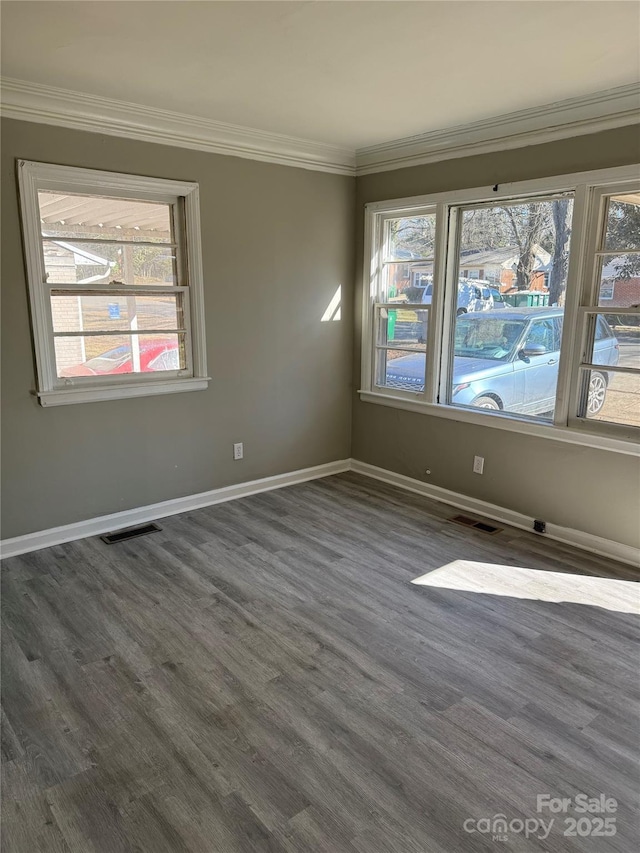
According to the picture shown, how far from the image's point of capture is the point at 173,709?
7.11 ft

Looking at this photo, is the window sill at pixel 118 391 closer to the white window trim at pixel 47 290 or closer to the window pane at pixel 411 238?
the white window trim at pixel 47 290

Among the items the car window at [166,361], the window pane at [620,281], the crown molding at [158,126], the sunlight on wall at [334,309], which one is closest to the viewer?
the crown molding at [158,126]

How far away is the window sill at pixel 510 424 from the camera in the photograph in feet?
10.8

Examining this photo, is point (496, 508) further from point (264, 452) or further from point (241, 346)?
point (241, 346)

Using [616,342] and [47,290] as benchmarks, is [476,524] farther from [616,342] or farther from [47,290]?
[47,290]

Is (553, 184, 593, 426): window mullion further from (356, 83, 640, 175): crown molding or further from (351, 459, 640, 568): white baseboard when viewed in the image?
(351, 459, 640, 568): white baseboard

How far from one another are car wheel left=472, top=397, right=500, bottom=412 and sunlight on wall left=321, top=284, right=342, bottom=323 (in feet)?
4.49

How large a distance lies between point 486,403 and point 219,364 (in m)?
1.91

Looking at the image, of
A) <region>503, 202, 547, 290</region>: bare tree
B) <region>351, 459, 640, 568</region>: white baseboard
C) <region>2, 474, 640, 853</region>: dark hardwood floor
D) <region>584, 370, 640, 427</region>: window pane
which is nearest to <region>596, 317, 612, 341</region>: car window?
<region>584, 370, 640, 427</region>: window pane

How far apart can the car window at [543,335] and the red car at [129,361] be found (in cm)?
235

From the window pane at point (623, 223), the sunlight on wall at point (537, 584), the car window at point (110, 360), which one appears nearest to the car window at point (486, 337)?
the window pane at point (623, 223)

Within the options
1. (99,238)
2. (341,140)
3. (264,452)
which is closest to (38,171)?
(99,238)

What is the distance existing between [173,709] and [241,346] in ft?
8.59

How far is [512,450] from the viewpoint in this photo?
3830 millimetres
